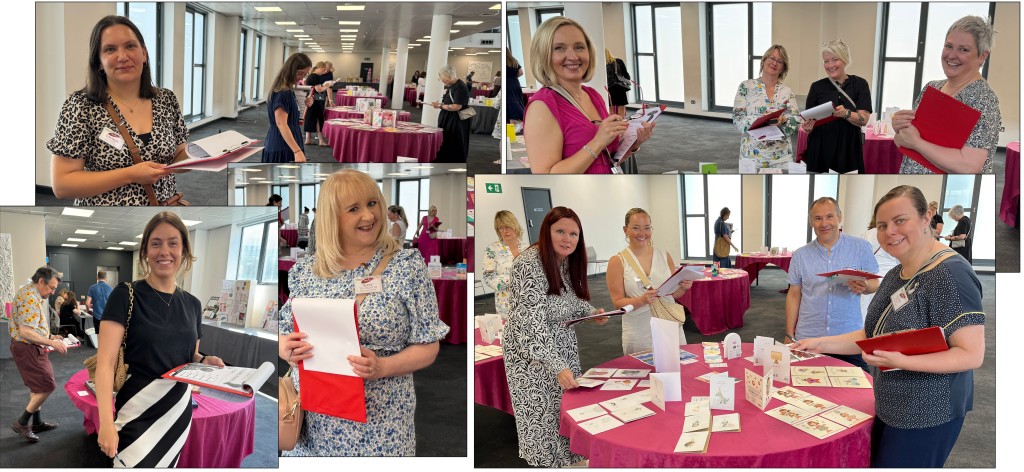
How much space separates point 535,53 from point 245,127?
6.97 feet

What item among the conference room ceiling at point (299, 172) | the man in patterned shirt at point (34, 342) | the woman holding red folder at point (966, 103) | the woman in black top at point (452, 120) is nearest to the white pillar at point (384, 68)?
the woman in black top at point (452, 120)

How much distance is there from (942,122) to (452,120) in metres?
3.29

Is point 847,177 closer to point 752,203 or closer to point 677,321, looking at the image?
point 752,203

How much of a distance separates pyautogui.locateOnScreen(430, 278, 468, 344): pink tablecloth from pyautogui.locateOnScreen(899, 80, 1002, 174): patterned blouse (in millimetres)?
3708

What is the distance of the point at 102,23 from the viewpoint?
9.95 feet

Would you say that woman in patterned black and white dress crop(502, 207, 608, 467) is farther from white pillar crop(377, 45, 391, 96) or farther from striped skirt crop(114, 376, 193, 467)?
white pillar crop(377, 45, 391, 96)

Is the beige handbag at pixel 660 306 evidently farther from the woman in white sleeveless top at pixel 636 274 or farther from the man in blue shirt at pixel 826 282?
the man in blue shirt at pixel 826 282

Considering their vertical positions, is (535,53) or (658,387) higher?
(535,53)

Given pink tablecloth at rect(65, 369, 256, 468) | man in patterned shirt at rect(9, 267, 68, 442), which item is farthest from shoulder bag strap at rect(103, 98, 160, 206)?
pink tablecloth at rect(65, 369, 256, 468)

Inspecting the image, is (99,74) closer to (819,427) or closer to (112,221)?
(112,221)

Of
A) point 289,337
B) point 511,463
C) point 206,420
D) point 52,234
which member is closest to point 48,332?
point 52,234

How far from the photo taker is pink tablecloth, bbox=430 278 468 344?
20.3 feet

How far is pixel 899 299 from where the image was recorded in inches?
102

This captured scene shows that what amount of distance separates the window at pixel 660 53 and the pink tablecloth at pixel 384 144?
2021mm
